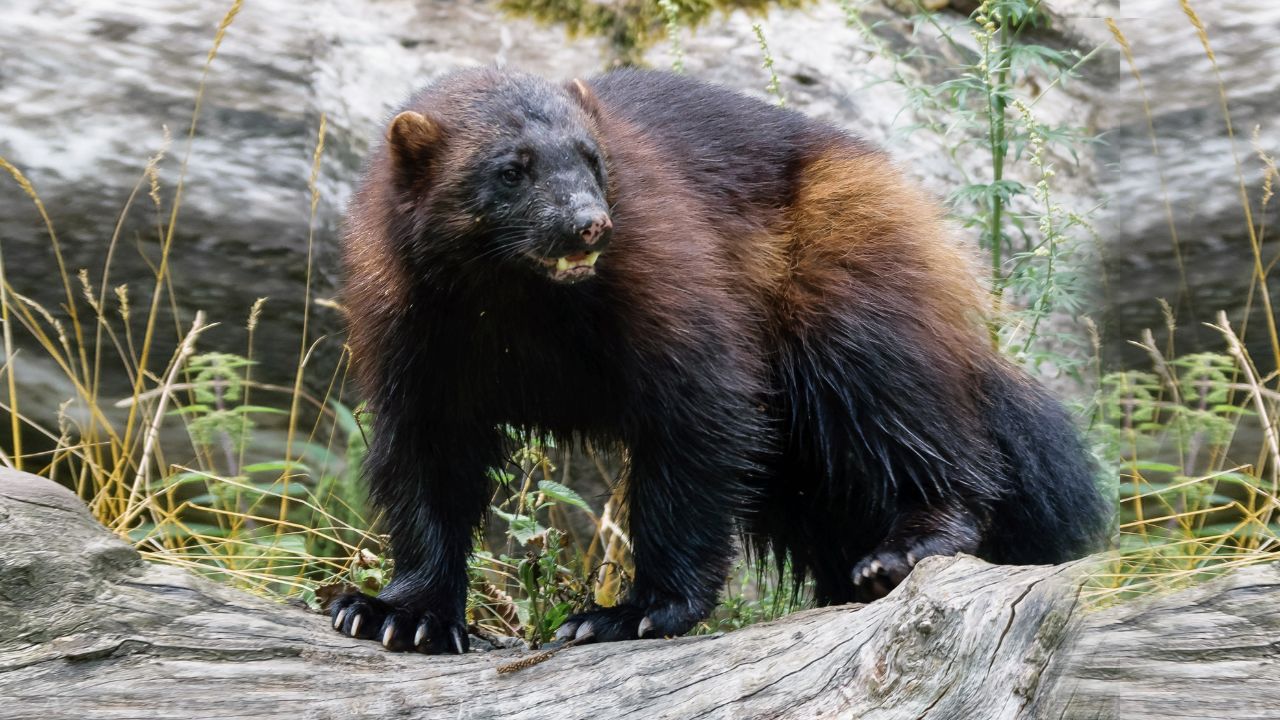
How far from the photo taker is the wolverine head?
137 inches

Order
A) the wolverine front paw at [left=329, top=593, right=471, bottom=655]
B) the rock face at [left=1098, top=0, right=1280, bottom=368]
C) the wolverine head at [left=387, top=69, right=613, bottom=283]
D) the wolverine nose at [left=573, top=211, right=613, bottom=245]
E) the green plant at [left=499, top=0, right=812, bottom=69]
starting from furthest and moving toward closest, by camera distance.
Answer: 1. the green plant at [left=499, top=0, right=812, bottom=69]
2. the wolverine front paw at [left=329, top=593, right=471, bottom=655]
3. the wolverine head at [left=387, top=69, right=613, bottom=283]
4. the wolverine nose at [left=573, top=211, right=613, bottom=245]
5. the rock face at [left=1098, top=0, right=1280, bottom=368]

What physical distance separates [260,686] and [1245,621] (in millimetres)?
2381

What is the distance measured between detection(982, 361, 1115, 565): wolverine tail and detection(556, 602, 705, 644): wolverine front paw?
4.15 feet

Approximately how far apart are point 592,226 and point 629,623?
1287mm

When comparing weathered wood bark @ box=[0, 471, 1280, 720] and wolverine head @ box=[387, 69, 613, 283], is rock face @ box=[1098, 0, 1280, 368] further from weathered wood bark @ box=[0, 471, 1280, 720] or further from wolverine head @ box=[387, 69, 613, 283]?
wolverine head @ box=[387, 69, 613, 283]

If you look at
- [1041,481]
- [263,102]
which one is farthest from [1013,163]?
[263,102]

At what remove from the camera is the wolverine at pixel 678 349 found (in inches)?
145

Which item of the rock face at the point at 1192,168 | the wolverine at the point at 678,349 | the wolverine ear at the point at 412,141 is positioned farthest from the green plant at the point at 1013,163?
the rock face at the point at 1192,168

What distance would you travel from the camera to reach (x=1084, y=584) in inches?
76.8

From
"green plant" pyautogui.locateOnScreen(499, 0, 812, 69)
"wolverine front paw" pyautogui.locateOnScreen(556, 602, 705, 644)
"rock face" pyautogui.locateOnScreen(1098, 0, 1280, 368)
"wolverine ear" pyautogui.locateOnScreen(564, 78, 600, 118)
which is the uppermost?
"rock face" pyautogui.locateOnScreen(1098, 0, 1280, 368)

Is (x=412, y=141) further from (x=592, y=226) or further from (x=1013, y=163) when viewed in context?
(x=1013, y=163)

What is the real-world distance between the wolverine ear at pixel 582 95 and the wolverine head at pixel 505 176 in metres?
0.04

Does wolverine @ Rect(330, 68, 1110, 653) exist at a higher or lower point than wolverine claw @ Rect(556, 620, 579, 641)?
higher

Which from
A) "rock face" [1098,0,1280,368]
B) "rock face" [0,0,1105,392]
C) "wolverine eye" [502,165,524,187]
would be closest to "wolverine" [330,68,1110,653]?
"wolverine eye" [502,165,524,187]
